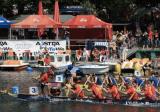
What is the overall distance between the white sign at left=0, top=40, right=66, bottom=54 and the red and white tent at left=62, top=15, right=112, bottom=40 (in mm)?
3016

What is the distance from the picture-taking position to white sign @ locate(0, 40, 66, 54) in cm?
5391

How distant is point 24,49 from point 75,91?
55.5ft

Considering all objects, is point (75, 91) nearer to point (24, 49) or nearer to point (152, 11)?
point (24, 49)

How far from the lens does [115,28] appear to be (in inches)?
2648

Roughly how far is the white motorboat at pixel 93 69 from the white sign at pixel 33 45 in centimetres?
455

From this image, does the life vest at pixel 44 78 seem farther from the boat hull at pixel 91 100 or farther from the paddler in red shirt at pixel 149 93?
the paddler in red shirt at pixel 149 93

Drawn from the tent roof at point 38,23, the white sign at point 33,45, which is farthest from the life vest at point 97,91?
the tent roof at point 38,23

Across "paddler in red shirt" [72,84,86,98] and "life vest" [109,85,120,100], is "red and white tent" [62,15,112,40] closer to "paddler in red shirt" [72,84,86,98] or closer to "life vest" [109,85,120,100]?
"paddler in red shirt" [72,84,86,98]

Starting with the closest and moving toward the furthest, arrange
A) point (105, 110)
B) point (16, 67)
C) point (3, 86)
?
point (105, 110) < point (3, 86) < point (16, 67)

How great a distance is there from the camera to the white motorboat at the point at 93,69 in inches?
1950

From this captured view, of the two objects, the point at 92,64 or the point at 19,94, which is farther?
the point at 92,64

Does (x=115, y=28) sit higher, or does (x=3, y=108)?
(x=115, y=28)

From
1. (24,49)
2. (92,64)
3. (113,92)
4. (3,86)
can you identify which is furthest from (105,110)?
(24,49)

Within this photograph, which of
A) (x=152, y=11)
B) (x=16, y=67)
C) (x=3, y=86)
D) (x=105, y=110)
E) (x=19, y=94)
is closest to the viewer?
(x=105, y=110)
